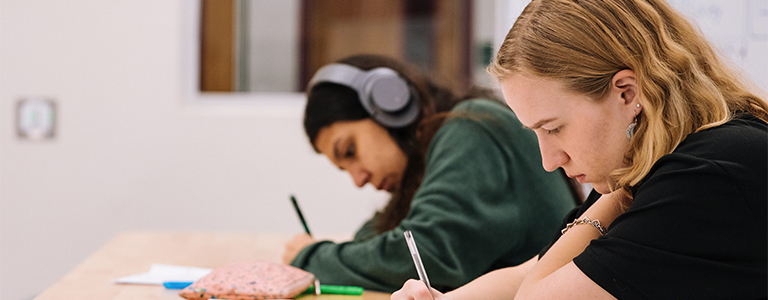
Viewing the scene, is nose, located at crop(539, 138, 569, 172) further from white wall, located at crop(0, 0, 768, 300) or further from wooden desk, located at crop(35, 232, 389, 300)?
white wall, located at crop(0, 0, 768, 300)

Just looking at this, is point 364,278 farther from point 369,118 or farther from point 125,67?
point 125,67

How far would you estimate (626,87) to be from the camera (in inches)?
26.8

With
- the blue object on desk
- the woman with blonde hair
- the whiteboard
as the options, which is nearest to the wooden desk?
the blue object on desk

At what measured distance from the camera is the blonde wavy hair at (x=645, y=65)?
0.66m

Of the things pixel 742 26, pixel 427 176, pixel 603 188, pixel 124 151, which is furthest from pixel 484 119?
pixel 124 151

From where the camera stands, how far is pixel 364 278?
1100 millimetres

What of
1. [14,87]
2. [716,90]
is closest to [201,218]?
[14,87]

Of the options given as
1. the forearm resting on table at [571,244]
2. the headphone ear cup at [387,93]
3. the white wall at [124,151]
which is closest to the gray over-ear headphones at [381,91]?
the headphone ear cup at [387,93]

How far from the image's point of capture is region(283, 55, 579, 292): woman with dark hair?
1071 mm

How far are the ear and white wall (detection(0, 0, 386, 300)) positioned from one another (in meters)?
1.75

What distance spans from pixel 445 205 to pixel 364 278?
0.19 meters

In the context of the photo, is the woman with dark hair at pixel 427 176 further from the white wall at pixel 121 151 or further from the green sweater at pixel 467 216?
the white wall at pixel 121 151

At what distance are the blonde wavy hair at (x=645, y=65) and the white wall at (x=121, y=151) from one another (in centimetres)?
174

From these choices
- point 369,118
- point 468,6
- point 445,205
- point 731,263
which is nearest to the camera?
point 731,263
